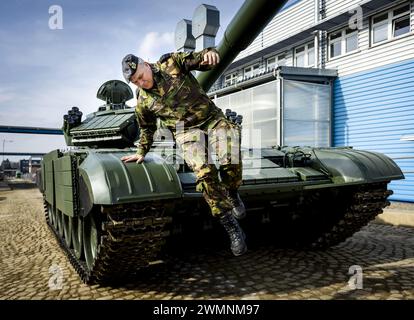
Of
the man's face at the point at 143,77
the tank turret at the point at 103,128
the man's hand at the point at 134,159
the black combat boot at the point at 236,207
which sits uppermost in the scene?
the man's face at the point at 143,77

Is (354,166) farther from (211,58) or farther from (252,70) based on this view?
(252,70)

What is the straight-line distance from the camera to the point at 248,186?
4016mm

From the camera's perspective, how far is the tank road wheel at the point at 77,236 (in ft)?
15.4

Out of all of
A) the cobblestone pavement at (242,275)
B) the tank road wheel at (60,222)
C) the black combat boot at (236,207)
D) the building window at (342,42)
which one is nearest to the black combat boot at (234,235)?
the black combat boot at (236,207)

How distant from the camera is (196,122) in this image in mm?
3092

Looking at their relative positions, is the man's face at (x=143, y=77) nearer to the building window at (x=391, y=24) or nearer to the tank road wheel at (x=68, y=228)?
the tank road wheel at (x=68, y=228)

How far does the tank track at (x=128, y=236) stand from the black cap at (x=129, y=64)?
1.16 m

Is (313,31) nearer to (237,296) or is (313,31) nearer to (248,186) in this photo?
(248,186)

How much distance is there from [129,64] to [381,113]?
427 inches

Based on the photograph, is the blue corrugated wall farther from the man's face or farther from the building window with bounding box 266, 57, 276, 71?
the man's face

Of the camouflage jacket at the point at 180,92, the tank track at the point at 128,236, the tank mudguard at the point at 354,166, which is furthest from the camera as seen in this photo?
the tank mudguard at the point at 354,166

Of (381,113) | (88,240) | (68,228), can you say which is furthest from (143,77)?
(381,113)

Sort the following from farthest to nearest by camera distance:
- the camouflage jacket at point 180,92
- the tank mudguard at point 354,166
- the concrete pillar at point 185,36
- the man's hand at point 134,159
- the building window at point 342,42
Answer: the building window at point 342,42 → the concrete pillar at point 185,36 → the tank mudguard at point 354,166 → the man's hand at point 134,159 → the camouflage jacket at point 180,92

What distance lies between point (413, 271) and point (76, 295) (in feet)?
13.0
